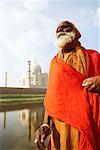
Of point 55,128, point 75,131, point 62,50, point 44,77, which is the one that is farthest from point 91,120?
point 44,77

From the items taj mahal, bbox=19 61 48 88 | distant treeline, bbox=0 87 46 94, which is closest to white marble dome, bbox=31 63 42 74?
taj mahal, bbox=19 61 48 88

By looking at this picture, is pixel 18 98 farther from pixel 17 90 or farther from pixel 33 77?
pixel 33 77

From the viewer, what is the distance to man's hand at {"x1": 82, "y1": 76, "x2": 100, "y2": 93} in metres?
1.40

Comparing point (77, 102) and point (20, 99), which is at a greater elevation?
point (77, 102)

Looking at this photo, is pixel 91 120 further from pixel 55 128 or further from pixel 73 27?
pixel 73 27

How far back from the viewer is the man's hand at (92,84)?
1.40 metres

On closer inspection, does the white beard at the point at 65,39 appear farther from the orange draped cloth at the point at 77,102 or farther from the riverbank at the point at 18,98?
the riverbank at the point at 18,98

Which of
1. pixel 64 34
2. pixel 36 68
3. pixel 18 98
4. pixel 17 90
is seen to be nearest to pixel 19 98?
pixel 18 98

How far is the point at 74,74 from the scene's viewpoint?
4.70 feet

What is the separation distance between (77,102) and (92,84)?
0.36ft

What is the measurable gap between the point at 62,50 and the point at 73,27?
0.13m

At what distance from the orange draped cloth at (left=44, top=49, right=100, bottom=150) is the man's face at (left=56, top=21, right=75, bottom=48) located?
11cm

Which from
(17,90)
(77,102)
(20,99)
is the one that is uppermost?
(17,90)

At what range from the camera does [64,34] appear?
1.55m
